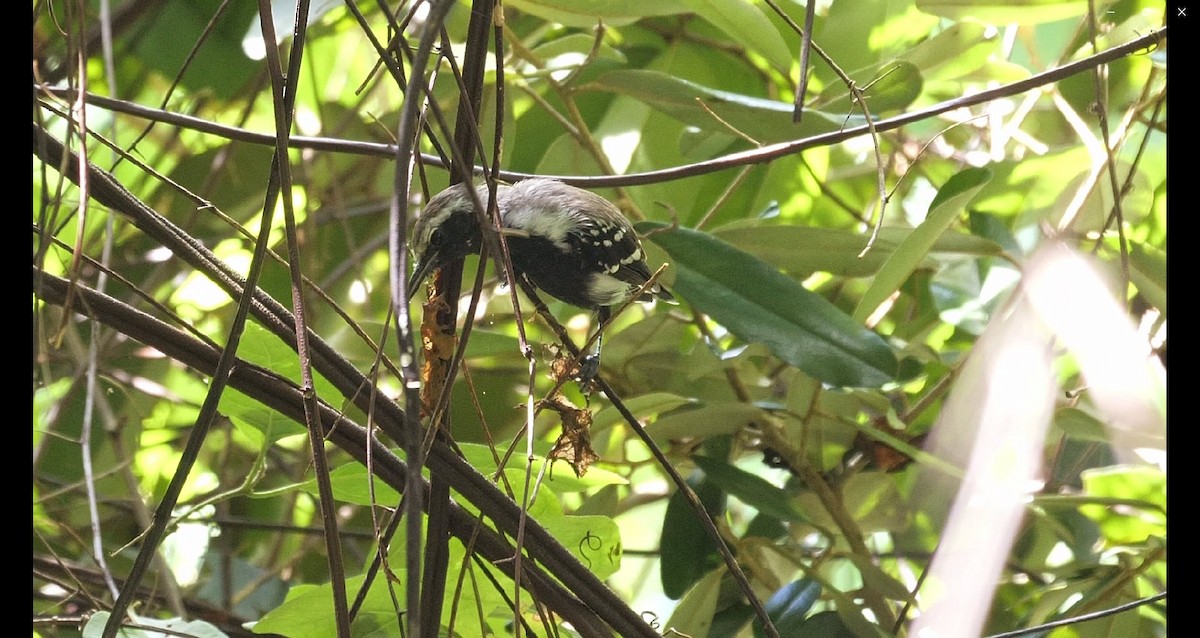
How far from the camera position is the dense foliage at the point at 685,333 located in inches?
47.5

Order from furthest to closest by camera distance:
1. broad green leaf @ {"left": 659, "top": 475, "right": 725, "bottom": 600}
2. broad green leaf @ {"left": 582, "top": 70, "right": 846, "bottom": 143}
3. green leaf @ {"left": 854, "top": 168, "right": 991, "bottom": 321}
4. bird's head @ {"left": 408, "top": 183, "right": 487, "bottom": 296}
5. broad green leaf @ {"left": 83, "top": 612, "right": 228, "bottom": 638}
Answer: broad green leaf @ {"left": 659, "top": 475, "right": 725, "bottom": 600} < broad green leaf @ {"left": 582, "top": 70, "right": 846, "bottom": 143} < green leaf @ {"left": 854, "top": 168, "right": 991, "bottom": 321} < bird's head @ {"left": 408, "top": 183, "right": 487, "bottom": 296} < broad green leaf @ {"left": 83, "top": 612, "right": 228, "bottom": 638}

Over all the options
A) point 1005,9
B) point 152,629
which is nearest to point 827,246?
point 1005,9

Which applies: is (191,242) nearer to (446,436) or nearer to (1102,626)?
(446,436)

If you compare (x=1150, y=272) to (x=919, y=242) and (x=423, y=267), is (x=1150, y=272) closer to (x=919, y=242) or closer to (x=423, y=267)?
(x=919, y=242)

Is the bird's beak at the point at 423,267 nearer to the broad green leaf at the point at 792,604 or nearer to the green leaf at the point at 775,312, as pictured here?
the green leaf at the point at 775,312

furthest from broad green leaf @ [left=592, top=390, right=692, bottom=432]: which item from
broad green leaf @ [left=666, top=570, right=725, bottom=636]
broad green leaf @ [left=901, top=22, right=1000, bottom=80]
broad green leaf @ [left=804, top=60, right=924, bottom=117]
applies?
broad green leaf @ [left=901, top=22, right=1000, bottom=80]

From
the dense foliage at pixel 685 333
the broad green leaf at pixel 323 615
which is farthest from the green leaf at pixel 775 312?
the broad green leaf at pixel 323 615

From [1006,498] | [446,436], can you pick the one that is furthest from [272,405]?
[1006,498]

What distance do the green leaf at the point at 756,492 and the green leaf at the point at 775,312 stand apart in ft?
0.78

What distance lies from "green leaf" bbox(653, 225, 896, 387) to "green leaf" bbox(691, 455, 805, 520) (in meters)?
0.24

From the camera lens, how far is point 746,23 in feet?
5.68

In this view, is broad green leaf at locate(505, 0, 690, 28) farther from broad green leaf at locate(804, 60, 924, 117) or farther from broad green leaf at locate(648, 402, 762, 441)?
broad green leaf at locate(648, 402, 762, 441)

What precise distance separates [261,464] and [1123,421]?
1.43 m

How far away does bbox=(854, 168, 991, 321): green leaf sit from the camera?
1538 mm
